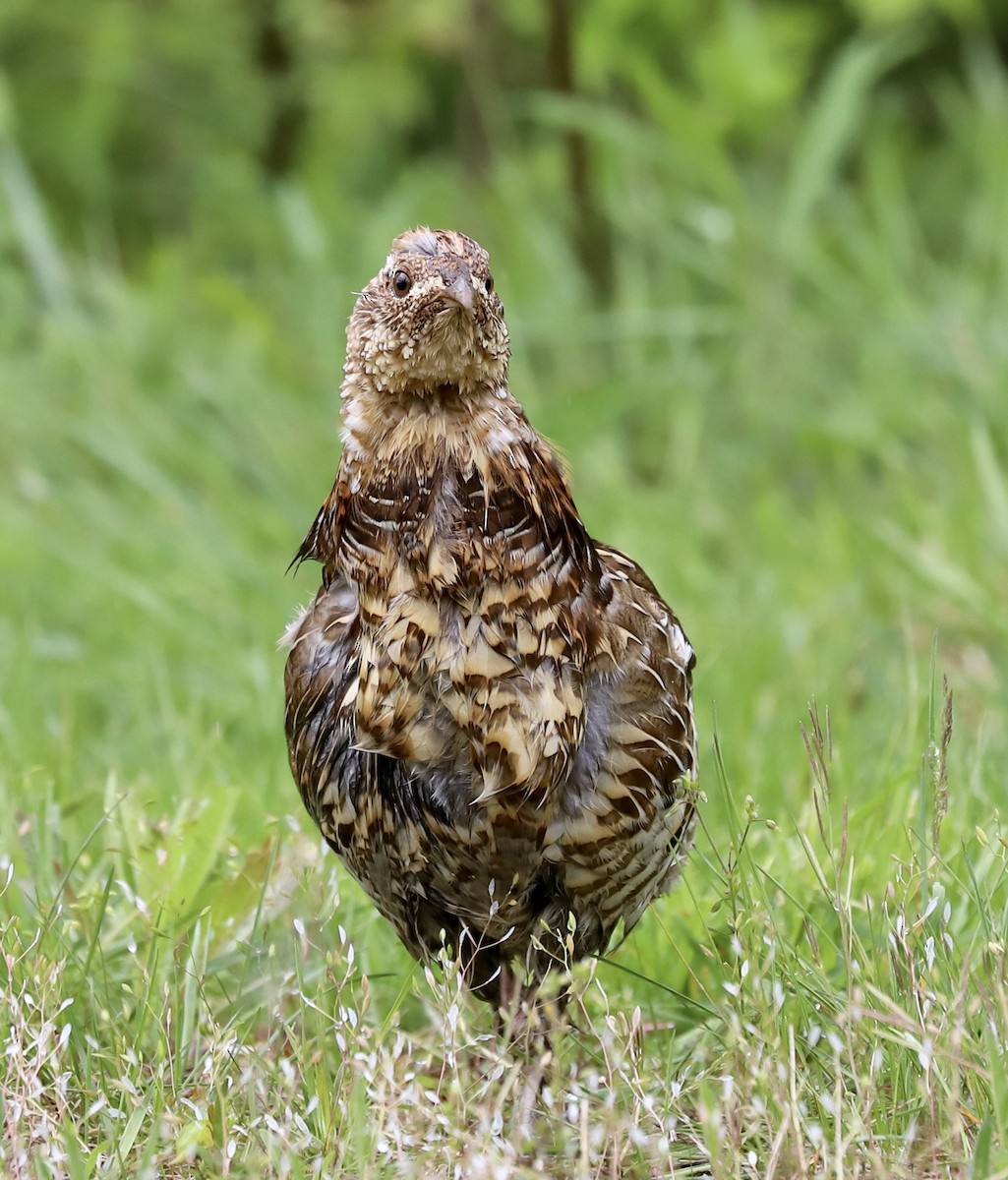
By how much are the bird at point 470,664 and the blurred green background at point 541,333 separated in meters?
0.58

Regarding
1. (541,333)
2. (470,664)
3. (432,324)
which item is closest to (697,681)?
(470,664)

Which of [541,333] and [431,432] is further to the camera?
[541,333]

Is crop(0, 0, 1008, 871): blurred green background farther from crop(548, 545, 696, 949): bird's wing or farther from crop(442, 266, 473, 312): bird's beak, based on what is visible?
crop(442, 266, 473, 312): bird's beak

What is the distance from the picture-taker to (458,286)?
2.35 metres

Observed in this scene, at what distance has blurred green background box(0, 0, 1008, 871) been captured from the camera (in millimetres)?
4133

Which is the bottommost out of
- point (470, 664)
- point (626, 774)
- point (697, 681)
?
point (697, 681)

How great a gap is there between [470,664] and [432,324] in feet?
1.50

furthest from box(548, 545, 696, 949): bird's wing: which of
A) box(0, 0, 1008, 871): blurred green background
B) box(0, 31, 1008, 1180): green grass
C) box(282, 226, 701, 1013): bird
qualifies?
box(0, 0, 1008, 871): blurred green background

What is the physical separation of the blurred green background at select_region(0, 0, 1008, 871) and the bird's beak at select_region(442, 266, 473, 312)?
3.52ft

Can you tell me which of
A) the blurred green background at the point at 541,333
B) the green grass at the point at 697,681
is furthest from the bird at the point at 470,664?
the blurred green background at the point at 541,333

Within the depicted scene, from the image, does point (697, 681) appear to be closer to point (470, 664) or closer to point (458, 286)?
point (470, 664)

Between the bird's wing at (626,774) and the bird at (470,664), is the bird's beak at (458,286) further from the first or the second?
the bird's wing at (626,774)

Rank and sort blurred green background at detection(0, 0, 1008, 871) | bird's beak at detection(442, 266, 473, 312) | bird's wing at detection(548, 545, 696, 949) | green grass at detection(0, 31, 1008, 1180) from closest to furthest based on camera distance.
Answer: green grass at detection(0, 31, 1008, 1180) → bird's beak at detection(442, 266, 473, 312) → bird's wing at detection(548, 545, 696, 949) → blurred green background at detection(0, 0, 1008, 871)

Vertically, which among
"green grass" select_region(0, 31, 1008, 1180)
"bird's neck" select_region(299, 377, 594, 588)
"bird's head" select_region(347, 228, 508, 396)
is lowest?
"green grass" select_region(0, 31, 1008, 1180)
